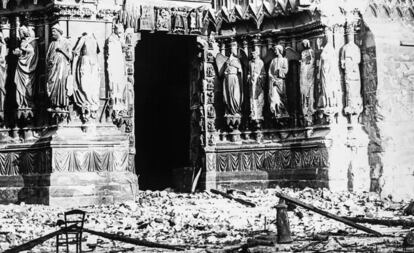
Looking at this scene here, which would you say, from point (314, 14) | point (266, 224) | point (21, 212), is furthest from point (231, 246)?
point (314, 14)

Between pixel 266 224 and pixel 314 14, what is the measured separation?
6600 mm

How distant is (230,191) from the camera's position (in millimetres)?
18344

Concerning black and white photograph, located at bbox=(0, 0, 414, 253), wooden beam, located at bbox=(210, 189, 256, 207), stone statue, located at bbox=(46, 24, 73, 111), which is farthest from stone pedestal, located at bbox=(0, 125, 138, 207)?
wooden beam, located at bbox=(210, 189, 256, 207)

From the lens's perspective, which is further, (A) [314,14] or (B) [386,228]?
(A) [314,14]

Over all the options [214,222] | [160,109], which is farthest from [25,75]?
[214,222]

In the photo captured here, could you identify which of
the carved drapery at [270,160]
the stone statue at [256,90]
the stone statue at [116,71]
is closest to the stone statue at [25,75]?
the stone statue at [116,71]

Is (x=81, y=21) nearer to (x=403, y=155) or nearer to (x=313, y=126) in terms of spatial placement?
(x=313, y=126)

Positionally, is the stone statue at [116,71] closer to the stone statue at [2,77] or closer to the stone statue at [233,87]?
the stone statue at [2,77]

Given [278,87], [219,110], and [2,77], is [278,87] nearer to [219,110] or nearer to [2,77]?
[219,110]

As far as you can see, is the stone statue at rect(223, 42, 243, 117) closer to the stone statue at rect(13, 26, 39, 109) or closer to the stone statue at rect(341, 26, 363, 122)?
the stone statue at rect(341, 26, 363, 122)

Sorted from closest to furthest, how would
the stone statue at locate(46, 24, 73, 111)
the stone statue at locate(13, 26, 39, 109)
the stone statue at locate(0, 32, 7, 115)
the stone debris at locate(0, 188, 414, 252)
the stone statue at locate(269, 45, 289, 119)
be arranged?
the stone debris at locate(0, 188, 414, 252) → the stone statue at locate(46, 24, 73, 111) → the stone statue at locate(13, 26, 39, 109) → the stone statue at locate(0, 32, 7, 115) → the stone statue at locate(269, 45, 289, 119)

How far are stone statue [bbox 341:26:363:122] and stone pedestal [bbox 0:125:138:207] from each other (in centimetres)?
509

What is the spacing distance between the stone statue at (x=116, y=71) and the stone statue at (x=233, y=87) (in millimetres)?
2955

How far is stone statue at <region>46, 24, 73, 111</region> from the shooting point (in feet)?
54.5
